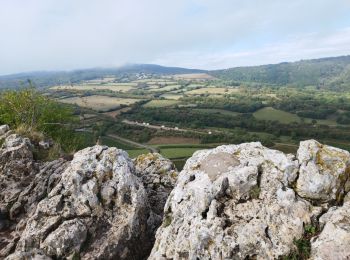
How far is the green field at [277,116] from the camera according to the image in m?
172

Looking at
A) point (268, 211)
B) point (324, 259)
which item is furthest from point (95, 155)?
point (324, 259)

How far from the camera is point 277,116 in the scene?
182375 millimetres

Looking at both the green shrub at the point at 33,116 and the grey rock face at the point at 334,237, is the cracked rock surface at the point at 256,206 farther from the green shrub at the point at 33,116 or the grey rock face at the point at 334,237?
the green shrub at the point at 33,116

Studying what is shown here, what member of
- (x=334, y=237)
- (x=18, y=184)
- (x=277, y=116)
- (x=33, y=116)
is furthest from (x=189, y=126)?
(x=334, y=237)

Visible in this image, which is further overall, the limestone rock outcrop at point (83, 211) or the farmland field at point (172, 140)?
the farmland field at point (172, 140)

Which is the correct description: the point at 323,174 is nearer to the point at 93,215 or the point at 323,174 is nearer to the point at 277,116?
the point at 93,215

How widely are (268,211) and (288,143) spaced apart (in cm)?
11193

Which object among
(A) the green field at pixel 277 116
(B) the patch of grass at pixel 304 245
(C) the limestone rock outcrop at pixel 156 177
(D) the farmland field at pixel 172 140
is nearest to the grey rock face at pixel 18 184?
(C) the limestone rock outcrop at pixel 156 177

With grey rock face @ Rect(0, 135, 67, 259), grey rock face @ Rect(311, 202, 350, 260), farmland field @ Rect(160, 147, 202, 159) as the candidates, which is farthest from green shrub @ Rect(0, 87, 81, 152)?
farmland field @ Rect(160, 147, 202, 159)

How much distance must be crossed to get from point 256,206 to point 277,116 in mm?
176191

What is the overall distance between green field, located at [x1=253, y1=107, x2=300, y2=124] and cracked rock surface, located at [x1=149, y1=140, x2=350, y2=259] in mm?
157126

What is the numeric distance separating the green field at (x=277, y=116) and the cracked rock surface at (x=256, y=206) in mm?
157126

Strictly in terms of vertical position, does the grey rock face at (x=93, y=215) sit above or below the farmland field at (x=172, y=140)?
above

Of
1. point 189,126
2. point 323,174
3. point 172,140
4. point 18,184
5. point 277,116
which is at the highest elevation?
point 323,174
